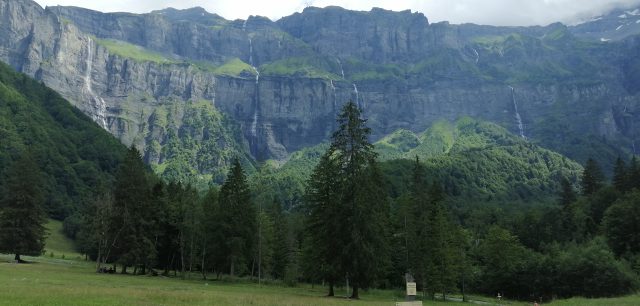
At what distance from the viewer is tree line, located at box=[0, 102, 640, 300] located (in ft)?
139

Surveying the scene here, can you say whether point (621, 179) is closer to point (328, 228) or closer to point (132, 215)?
point (328, 228)

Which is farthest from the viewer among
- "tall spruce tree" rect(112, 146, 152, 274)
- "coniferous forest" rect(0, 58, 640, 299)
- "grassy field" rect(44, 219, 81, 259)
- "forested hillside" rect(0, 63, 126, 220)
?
"forested hillside" rect(0, 63, 126, 220)

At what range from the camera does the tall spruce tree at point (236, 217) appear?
199 ft

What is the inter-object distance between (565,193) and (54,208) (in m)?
151

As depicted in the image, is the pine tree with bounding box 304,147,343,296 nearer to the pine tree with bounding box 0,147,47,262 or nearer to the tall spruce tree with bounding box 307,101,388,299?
the tall spruce tree with bounding box 307,101,388,299

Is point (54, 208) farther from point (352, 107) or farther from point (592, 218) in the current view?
point (592, 218)

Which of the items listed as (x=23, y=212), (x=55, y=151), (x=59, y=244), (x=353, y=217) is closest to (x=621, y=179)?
(x=353, y=217)

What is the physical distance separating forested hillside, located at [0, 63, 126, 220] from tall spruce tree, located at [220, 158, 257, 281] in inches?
3786

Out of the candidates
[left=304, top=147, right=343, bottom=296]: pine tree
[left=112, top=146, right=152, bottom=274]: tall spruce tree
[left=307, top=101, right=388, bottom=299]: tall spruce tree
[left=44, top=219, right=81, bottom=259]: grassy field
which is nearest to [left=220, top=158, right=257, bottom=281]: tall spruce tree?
[left=112, top=146, right=152, bottom=274]: tall spruce tree

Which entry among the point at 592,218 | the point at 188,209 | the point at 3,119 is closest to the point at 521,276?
the point at 592,218

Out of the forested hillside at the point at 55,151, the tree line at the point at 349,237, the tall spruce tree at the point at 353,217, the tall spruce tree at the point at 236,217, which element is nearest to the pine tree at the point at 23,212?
the tree line at the point at 349,237

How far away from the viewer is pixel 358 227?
4094 centimetres

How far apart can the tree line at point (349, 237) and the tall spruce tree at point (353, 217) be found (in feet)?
0.34

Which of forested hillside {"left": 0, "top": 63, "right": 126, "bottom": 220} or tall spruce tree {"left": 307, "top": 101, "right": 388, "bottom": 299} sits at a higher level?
forested hillside {"left": 0, "top": 63, "right": 126, "bottom": 220}
